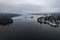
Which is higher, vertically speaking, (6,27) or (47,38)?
(6,27)

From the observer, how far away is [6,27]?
5.83 meters

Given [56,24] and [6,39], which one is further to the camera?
[56,24]

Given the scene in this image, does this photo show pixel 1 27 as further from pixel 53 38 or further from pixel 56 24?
pixel 56 24

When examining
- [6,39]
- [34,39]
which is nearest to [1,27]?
[6,39]

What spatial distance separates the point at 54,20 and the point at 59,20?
0.48 metres

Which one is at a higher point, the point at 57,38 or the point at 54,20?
the point at 54,20

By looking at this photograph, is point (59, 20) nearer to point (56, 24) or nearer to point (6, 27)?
point (56, 24)

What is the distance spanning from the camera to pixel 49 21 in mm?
6980

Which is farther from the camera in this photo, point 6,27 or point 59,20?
point 59,20

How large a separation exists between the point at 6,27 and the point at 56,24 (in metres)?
3.59

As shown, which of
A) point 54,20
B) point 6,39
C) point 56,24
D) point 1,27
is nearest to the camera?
point 6,39

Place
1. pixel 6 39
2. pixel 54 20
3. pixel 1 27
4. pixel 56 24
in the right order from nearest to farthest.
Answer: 1. pixel 6 39
2. pixel 1 27
3. pixel 56 24
4. pixel 54 20

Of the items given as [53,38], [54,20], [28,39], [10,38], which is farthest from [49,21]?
[10,38]

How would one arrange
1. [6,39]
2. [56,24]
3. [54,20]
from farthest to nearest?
[54,20], [56,24], [6,39]
